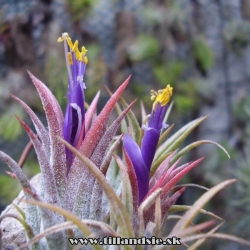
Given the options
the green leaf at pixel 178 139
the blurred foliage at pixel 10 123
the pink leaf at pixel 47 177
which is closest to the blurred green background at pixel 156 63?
the blurred foliage at pixel 10 123

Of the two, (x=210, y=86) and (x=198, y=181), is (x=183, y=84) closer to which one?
(x=210, y=86)

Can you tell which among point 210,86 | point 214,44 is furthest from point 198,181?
point 214,44

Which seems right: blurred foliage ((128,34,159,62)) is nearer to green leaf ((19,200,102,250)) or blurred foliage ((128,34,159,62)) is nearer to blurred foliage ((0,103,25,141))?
blurred foliage ((0,103,25,141))

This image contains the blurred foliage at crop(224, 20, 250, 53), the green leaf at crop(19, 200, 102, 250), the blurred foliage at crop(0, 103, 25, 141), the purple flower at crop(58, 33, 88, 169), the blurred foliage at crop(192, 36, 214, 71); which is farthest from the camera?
the blurred foliage at crop(224, 20, 250, 53)

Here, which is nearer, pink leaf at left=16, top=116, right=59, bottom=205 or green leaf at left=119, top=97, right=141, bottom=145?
pink leaf at left=16, top=116, right=59, bottom=205

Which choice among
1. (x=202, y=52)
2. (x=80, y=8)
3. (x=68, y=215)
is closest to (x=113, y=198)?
(x=68, y=215)

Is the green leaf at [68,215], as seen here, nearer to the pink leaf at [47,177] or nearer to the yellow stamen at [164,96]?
the pink leaf at [47,177]

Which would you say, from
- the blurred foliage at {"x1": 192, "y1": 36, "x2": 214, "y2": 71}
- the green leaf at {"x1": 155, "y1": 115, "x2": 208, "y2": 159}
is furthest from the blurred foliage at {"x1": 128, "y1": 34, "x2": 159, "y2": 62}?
the green leaf at {"x1": 155, "y1": 115, "x2": 208, "y2": 159}

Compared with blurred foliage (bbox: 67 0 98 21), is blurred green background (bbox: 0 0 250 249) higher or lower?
lower

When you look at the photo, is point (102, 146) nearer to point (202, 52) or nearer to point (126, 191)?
point (126, 191)
